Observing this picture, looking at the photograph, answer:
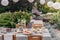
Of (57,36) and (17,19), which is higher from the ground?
(17,19)

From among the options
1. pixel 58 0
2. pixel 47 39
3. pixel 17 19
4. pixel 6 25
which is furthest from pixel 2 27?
pixel 58 0

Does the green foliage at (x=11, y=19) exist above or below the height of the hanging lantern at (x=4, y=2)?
below

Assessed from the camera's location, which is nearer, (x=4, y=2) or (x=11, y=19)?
(x=11, y=19)

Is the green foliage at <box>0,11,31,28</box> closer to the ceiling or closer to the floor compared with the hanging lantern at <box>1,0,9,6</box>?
closer to the floor

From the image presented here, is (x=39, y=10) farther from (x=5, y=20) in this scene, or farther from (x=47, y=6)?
(x=5, y=20)

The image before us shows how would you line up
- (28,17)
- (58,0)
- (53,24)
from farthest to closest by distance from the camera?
(58,0), (53,24), (28,17)

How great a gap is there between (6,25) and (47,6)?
4.08 meters

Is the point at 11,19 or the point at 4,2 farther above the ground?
the point at 4,2

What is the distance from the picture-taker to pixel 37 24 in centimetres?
544

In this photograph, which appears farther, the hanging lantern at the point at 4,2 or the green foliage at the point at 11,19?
the hanging lantern at the point at 4,2

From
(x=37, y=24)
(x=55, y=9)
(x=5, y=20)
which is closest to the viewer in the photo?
(x=37, y=24)

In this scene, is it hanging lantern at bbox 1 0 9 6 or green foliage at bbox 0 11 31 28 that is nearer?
green foliage at bbox 0 11 31 28

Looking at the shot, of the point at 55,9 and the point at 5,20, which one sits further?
the point at 55,9

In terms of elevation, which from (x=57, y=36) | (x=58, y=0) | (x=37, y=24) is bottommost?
(x=57, y=36)
